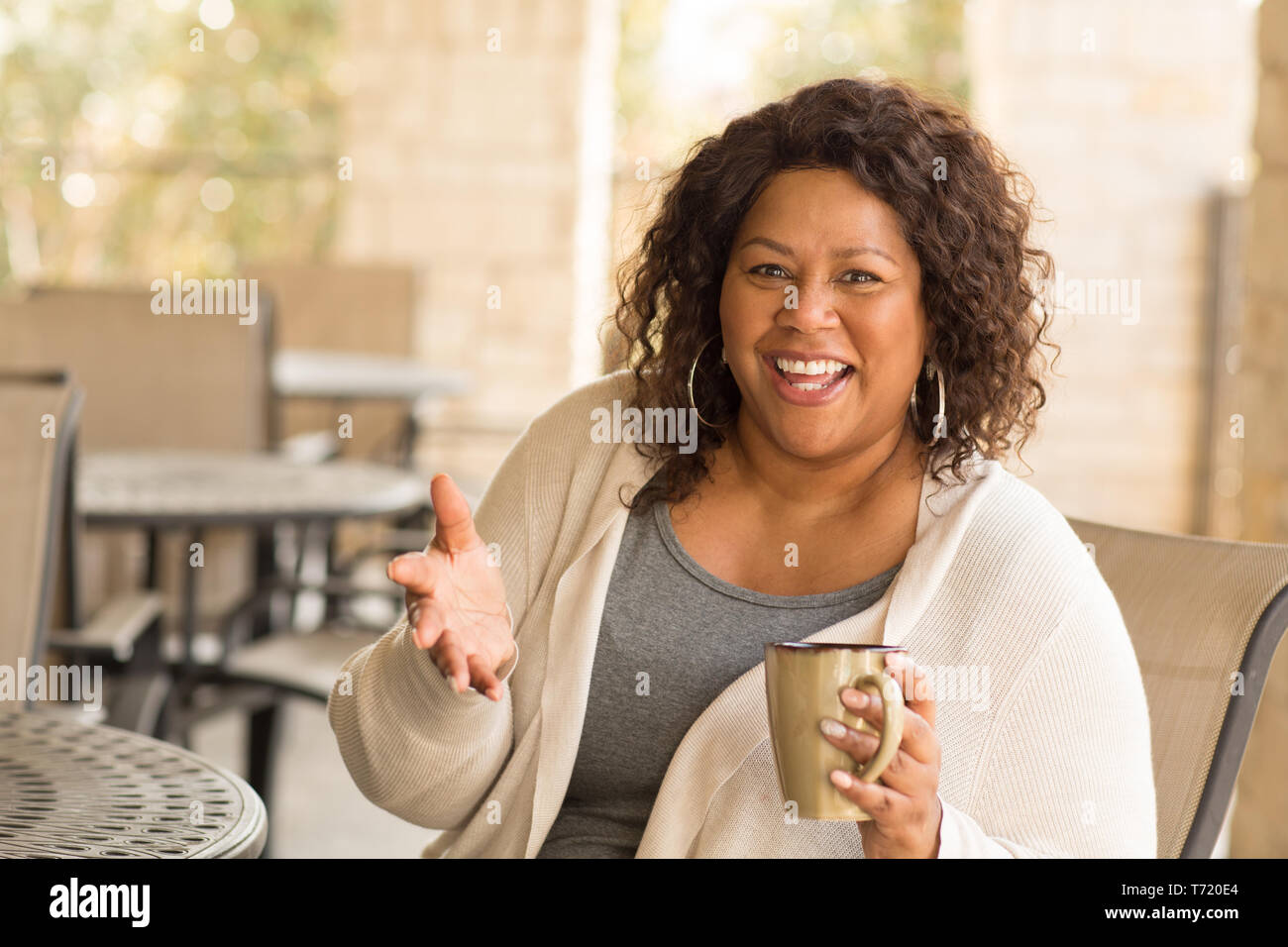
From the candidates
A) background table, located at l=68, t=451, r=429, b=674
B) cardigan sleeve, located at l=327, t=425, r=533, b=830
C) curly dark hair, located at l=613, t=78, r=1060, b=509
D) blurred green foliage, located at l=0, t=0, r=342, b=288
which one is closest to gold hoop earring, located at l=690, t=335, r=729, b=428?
curly dark hair, located at l=613, t=78, r=1060, b=509

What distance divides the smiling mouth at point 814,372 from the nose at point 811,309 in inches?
1.3

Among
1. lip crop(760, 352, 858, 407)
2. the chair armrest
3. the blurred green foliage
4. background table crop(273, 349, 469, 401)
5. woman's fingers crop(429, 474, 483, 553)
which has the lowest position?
the chair armrest

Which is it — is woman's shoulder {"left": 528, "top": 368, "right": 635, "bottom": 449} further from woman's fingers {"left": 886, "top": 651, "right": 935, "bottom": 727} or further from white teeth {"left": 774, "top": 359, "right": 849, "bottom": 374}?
woman's fingers {"left": 886, "top": 651, "right": 935, "bottom": 727}

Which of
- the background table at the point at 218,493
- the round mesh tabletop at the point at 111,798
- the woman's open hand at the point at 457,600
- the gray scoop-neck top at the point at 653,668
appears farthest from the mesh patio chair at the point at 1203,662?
the background table at the point at 218,493

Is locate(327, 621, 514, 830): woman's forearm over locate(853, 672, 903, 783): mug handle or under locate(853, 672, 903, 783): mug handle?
under

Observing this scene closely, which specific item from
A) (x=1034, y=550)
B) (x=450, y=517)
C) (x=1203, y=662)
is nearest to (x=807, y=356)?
(x=1034, y=550)

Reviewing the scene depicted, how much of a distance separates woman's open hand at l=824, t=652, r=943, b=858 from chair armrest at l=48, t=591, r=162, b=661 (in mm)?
1256

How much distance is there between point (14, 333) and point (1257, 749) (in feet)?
8.59

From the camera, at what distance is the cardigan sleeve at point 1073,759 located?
125 centimetres

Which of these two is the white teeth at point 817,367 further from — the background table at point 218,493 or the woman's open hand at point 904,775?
the background table at point 218,493

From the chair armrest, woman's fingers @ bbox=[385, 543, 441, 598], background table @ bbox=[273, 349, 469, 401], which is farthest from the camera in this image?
background table @ bbox=[273, 349, 469, 401]

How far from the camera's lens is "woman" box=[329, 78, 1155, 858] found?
4.25ft
